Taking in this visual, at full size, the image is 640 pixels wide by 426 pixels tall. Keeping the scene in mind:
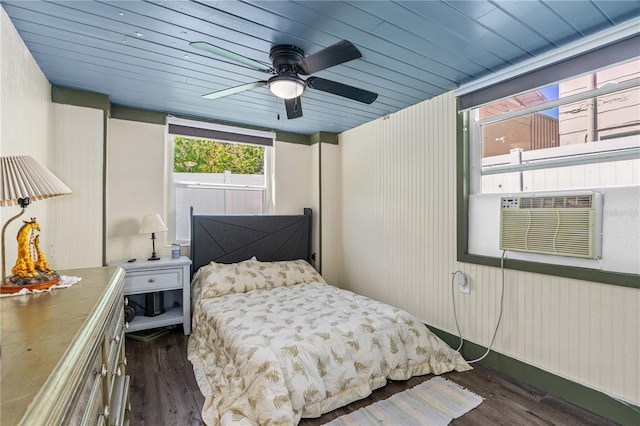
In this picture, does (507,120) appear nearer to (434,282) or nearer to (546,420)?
(434,282)

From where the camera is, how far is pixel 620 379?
6.08 feet

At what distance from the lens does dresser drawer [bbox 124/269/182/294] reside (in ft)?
9.50

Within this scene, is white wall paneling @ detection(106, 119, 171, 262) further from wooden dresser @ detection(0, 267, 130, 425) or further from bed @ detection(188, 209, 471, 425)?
wooden dresser @ detection(0, 267, 130, 425)

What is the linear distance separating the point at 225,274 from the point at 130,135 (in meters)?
1.80

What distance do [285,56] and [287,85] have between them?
187 mm

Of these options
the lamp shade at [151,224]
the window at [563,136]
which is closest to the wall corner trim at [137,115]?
the lamp shade at [151,224]

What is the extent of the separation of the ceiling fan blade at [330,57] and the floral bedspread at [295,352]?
1.76 metres

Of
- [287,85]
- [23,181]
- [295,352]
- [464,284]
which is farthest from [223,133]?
[464,284]

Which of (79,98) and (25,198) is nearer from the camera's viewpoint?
(25,198)

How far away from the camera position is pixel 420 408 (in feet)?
6.56

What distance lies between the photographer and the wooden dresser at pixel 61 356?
22.5 inches

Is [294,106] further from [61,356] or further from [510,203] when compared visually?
[61,356]

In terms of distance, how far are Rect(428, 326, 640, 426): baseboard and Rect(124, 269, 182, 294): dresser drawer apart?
9.00 ft

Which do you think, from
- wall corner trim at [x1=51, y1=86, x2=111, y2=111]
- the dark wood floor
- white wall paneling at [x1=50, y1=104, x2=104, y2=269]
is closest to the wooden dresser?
the dark wood floor
